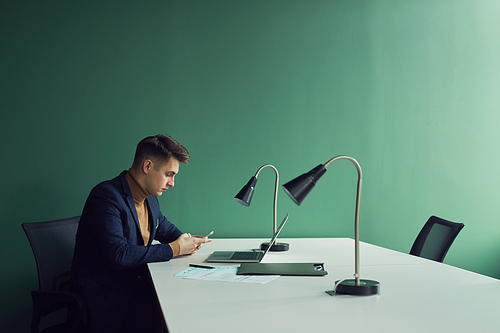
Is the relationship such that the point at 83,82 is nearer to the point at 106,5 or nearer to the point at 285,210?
the point at 106,5

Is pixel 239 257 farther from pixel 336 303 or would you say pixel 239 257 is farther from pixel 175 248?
pixel 336 303

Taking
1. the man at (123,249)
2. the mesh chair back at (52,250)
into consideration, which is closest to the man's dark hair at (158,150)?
the man at (123,249)

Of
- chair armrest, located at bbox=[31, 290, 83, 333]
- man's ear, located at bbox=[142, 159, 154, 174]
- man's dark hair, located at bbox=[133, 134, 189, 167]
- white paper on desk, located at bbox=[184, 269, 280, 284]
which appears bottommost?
chair armrest, located at bbox=[31, 290, 83, 333]

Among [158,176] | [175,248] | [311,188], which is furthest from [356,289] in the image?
[158,176]

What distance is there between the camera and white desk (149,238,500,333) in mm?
1016

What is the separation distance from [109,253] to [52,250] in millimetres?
504

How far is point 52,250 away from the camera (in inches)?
80.9

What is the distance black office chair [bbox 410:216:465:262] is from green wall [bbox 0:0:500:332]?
2.62 feet

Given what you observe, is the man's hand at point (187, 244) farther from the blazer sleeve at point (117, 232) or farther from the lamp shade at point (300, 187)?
the lamp shade at point (300, 187)

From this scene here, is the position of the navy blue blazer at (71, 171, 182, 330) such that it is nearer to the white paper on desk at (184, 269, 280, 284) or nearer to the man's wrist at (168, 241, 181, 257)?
the man's wrist at (168, 241, 181, 257)

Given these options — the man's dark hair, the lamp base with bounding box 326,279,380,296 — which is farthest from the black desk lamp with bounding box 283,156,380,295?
the man's dark hair

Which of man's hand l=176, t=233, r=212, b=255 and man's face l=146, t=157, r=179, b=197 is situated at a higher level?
man's face l=146, t=157, r=179, b=197

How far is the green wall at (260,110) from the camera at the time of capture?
285cm

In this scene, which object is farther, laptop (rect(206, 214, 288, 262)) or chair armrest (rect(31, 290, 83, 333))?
laptop (rect(206, 214, 288, 262))
